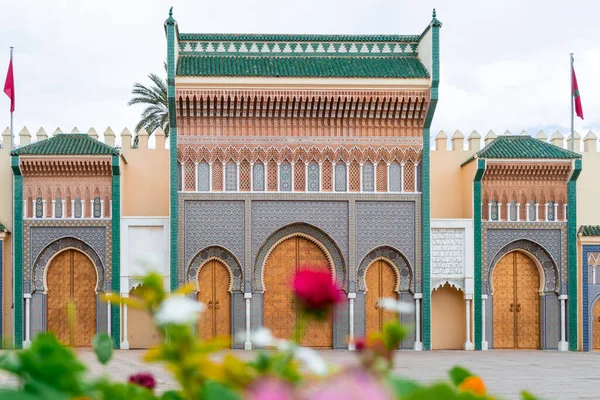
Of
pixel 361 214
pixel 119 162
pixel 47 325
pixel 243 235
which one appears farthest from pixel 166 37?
pixel 47 325

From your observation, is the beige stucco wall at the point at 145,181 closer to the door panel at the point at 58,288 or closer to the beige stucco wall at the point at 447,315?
the door panel at the point at 58,288

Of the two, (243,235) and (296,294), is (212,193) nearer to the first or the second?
(243,235)

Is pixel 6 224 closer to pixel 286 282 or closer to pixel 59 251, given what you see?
pixel 59 251

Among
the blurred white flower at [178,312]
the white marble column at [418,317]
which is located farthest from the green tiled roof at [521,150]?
the blurred white flower at [178,312]

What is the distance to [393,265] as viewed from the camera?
15234 mm

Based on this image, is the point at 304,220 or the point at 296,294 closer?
the point at 296,294

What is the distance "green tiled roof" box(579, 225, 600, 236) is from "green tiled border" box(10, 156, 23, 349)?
11727 mm

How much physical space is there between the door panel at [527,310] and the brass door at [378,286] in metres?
2.72

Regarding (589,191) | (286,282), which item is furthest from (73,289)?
(589,191)

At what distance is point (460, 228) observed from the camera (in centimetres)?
1533

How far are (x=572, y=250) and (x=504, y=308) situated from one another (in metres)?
1.90

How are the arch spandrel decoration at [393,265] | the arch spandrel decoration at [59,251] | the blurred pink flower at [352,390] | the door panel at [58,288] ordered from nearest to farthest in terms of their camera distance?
the blurred pink flower at [352,390]
the arch spandrel decoration at [59,251]
the door panel at [58,288]
the arch spandrel decoration at [393,265]

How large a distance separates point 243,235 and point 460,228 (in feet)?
15.1

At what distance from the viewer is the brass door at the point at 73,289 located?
14.9 m
